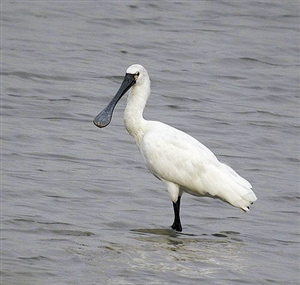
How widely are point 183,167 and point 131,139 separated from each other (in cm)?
313

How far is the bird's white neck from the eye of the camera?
10.9 meters

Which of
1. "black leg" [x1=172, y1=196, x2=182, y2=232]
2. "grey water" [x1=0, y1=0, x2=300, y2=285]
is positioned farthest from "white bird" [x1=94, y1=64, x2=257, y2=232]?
"grey water" [x1=0, y1=0, x2=300, y2=285]

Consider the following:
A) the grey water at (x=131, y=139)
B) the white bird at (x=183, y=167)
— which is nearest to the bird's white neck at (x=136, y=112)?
the white bird at (x=183, y=167)

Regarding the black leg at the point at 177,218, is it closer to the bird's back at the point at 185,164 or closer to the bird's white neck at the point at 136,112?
the bird's back at the point at 185,164

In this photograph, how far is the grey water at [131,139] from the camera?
29.5ft

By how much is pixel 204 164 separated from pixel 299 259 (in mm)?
1606

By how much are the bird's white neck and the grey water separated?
0.72m

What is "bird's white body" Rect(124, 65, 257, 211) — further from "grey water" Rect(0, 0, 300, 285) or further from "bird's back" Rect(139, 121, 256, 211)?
"grey water" Rect(0, 0, 300, 285)

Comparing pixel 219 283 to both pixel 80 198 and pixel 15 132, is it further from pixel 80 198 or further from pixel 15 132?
pixel 15 132

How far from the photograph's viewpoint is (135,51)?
18797 millimetres

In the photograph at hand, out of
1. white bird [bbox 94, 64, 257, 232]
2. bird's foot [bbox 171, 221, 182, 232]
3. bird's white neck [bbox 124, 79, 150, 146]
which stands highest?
bird's white neck [bbox 124, 79, 150, 146]

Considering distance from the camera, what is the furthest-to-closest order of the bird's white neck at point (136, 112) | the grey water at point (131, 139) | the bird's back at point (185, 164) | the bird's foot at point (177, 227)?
the bird's white neck at point (136, 112) → the bird's back at point (185, 164) → the bird's foot at point (177, 227) → the grey water at point (131, 139)

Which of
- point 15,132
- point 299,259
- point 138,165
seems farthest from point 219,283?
point 15,132

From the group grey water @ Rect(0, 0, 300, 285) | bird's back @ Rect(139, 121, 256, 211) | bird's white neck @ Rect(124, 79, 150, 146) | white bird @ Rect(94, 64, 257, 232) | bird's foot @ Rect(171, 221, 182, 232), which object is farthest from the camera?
bird's white neck @ Rect(124, 79, 150, 146)
